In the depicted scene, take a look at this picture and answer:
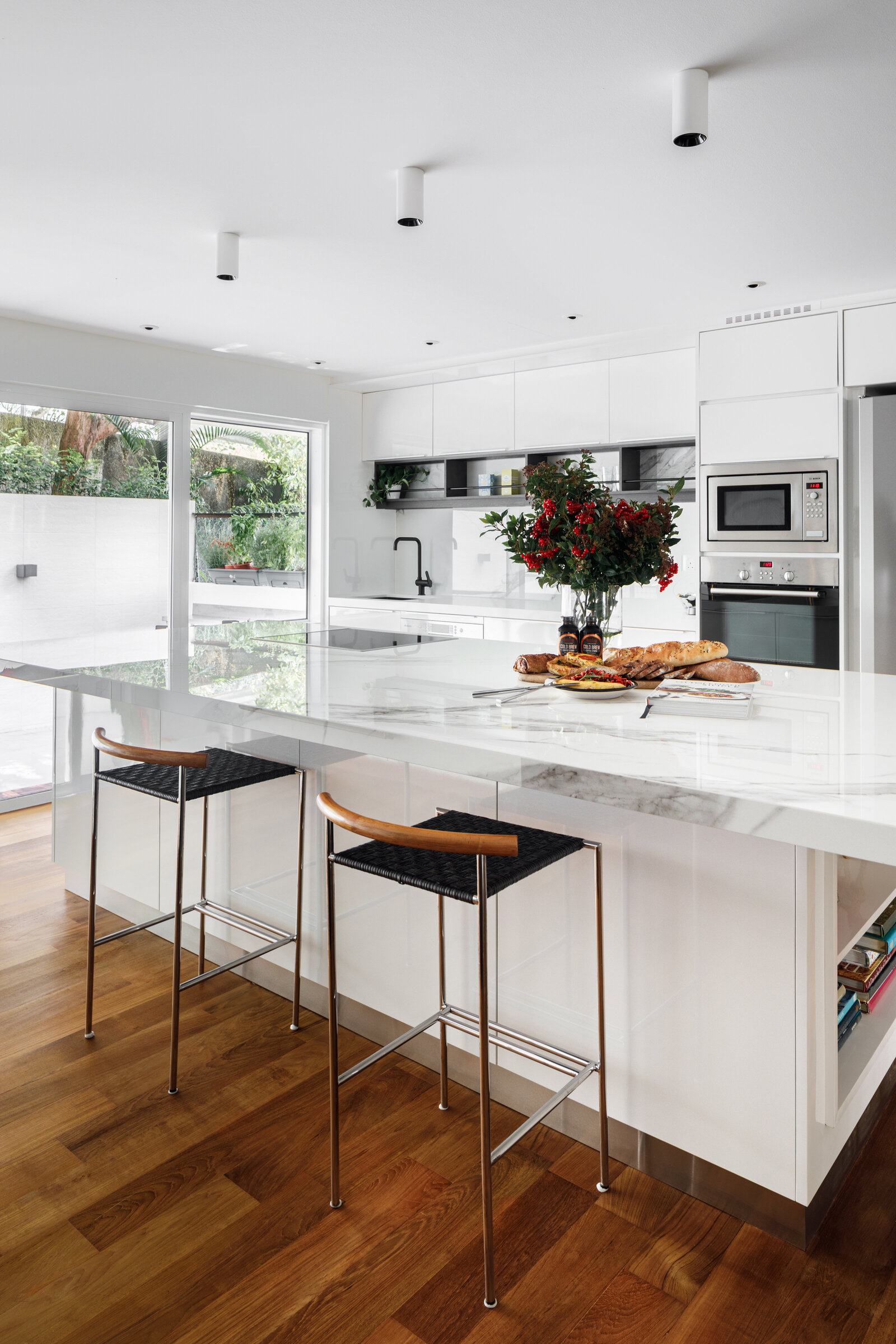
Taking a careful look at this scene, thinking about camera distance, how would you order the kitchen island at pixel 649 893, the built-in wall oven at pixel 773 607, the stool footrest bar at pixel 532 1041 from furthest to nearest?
1. the built-in wall oven at pixel 773 607
2. the stool footrest bar at pixel 532 1041
3. the kitchen island at pixel 649 893

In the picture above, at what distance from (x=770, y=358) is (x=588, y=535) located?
234 centimetres

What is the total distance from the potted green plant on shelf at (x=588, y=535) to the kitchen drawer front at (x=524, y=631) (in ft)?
8.21

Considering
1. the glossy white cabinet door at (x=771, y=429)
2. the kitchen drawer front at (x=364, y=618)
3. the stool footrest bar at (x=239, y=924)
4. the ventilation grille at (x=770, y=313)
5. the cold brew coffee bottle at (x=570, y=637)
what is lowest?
the stool footrest bar at (x=239, y=924)

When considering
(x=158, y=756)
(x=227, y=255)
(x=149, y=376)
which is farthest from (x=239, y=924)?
(x=149, y=376)

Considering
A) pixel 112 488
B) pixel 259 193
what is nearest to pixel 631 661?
pixel 259 193

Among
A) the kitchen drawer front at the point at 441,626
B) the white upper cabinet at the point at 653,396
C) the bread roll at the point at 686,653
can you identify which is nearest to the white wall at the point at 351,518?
the kitchen drawer front at the point at 441,626

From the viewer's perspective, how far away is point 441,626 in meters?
5.18

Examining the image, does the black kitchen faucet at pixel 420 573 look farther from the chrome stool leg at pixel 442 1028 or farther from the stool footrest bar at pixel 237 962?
the chrome stool leg at pixel 442 1028

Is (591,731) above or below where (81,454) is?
below

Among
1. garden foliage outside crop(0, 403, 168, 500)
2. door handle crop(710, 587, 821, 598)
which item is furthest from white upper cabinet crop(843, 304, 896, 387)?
garden foliage outside crop(0, 403, 168, 500)

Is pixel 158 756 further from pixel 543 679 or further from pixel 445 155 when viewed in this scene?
pixel 445 155

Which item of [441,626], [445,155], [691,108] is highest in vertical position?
[445,155]

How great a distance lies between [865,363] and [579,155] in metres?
1.78

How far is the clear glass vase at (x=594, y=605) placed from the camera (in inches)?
85.0
